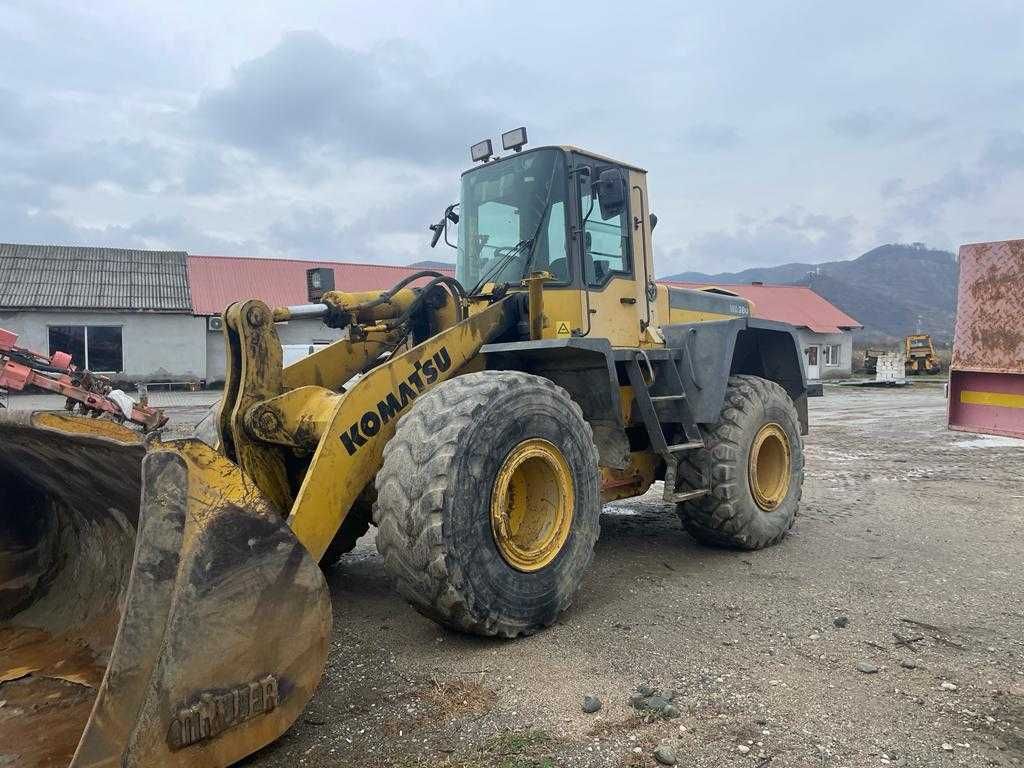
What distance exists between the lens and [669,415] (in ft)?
18.5

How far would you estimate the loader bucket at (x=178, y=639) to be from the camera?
96.0 inches

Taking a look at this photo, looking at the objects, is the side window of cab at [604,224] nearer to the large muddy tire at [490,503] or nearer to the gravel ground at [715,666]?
the large muddy tire at [490,503]

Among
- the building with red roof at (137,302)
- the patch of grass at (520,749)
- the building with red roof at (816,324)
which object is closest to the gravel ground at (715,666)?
the patch of grass at (520,749)

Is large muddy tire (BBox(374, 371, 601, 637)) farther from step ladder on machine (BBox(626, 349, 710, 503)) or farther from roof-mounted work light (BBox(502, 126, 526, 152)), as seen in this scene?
roof-mounted work light (BBox(502, 126, 526, 152))

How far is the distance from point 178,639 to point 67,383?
11.4 m

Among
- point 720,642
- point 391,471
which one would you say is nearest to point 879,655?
point 720,642

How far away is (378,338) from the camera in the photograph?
5.20 m

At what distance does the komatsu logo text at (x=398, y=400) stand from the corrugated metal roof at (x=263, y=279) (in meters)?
22.5

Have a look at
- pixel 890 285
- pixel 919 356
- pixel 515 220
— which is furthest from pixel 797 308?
pixel 890 285

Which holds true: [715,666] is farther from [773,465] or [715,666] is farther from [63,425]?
[63,425]

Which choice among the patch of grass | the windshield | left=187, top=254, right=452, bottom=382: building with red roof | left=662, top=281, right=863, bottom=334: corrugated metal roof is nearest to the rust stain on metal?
the windshield

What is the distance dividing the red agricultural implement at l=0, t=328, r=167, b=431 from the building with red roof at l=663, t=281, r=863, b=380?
91.0 ft

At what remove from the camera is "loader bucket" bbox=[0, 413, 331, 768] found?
8.00 ft

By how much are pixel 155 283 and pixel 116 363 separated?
3268 mm
